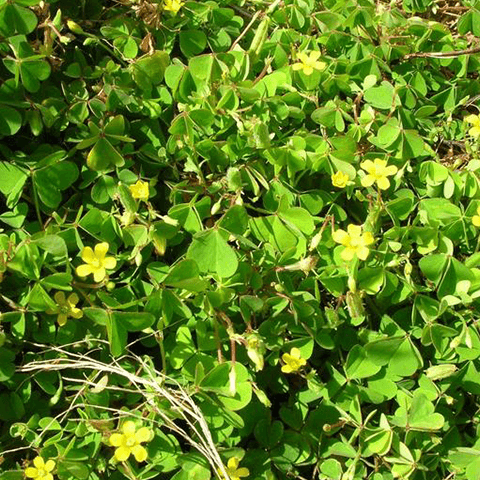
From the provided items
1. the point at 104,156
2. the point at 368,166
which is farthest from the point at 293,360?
the point at 104,156

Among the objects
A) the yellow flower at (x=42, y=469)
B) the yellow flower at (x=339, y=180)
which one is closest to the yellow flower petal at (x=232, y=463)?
the yellow flower at (x=42, y=469)

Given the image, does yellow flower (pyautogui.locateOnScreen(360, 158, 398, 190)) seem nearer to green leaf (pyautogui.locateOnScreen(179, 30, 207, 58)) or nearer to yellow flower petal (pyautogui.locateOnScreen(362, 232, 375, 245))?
yellow flower petal (pyautogui.locateOnScreen(362, 232, 375, 245))

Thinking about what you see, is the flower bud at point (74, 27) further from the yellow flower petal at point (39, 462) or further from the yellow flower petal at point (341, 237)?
the yellow flower petal at point (39, 462)

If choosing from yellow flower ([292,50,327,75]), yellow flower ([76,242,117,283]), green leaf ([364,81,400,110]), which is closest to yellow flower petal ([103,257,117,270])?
yellow flower ([76,242,117,283])

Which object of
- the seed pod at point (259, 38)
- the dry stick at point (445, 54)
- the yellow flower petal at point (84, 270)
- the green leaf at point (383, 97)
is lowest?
the yellow flower petal at point (84, 270)

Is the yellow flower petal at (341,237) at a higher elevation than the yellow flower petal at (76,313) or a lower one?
higher

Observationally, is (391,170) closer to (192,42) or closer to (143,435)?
(192,42)
